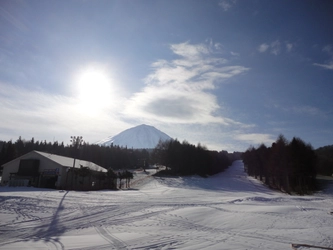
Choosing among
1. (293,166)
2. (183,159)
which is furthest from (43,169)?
(293,166)

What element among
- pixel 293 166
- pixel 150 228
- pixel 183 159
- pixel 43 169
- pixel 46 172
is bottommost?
pixel 150 228

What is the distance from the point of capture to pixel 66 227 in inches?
473

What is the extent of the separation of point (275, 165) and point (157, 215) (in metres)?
40.9

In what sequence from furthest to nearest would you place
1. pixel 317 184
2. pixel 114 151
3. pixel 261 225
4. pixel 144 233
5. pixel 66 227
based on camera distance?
1. pixel 114 151
2. pixel 317 184
3. pixel 261 225
4. pixel 66 227
5. pixel 144 233

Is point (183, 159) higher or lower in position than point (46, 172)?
higher

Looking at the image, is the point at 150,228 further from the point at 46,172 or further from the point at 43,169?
the point at 43,169

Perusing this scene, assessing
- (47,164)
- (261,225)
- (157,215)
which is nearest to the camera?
(261,225)

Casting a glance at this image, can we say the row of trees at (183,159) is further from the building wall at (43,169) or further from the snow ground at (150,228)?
the snow ground at (150,228)

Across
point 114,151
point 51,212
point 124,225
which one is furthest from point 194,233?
point 114,151

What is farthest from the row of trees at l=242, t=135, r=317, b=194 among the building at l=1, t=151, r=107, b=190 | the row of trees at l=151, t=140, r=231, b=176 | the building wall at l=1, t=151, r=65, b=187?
the building wall at l=1, t=151, r=65, b=187

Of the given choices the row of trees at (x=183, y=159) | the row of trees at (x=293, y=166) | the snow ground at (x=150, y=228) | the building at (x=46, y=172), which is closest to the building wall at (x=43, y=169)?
the building at (x=46, y=172)

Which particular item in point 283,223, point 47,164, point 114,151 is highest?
point 114,151

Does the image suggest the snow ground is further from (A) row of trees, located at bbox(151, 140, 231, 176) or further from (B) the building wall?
(A) row of trees, located at bbox(151, 140, 231, 176)

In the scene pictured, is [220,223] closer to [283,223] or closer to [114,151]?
[283,223]
